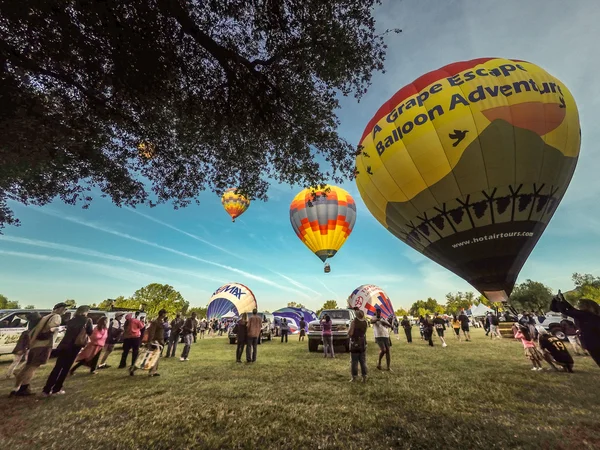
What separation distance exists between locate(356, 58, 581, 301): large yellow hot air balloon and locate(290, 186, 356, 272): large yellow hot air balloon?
37.1 ft

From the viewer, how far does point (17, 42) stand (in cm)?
491

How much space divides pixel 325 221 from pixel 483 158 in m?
14.9

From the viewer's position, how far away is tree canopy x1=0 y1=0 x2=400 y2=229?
4.77 meters

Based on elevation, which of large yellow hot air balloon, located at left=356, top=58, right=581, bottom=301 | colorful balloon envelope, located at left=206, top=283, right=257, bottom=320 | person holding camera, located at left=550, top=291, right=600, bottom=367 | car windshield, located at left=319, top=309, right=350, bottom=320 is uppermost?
large yellow hot air balloon, located at left=356, top=58, right=581, bottom=301

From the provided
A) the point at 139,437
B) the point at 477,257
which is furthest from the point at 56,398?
the point at 477,257

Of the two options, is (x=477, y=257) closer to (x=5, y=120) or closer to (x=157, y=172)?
(x=157, y=172)

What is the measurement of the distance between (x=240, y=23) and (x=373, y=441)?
27.6ft

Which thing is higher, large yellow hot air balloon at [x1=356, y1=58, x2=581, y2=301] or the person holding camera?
large yellow hot air balloon at [x1=356, y1=58, x2=581, y2=301]

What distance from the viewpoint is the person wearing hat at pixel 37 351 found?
565cm

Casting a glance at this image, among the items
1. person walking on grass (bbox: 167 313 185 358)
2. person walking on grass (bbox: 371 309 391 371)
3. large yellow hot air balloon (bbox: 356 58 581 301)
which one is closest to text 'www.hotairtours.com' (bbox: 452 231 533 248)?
large yellow hot air balloon (bbox: 356 58 581 301)

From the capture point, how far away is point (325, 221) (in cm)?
2506

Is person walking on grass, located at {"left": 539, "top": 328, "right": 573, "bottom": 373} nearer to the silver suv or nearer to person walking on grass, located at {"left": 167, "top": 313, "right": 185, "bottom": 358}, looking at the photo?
the silver suv

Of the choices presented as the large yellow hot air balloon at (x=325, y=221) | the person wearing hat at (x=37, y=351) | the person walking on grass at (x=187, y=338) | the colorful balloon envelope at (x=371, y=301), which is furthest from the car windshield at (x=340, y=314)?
the colorful balloon envelope at (x=371, y=301)

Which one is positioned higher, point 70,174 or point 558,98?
point 558,98
